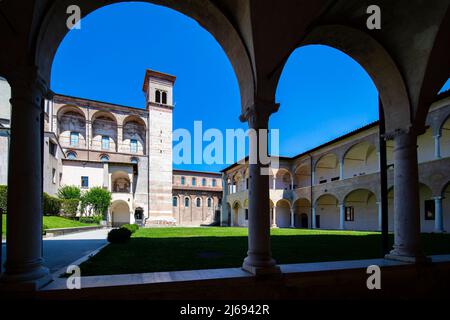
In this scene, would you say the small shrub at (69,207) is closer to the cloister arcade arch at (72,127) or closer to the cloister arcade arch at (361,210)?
the cloister arcade arch at (72,127)

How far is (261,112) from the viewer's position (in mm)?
4828

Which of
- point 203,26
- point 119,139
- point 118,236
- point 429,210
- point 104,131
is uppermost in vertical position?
point 104,131

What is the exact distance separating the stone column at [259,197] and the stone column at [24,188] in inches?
119

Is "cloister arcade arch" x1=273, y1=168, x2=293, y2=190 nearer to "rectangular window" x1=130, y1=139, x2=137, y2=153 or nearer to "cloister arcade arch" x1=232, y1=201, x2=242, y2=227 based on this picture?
"cloister arcade arch" x1=232, y1=201, x2=242, y2=227

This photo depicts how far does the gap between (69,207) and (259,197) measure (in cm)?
2830

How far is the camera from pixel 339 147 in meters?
27.0

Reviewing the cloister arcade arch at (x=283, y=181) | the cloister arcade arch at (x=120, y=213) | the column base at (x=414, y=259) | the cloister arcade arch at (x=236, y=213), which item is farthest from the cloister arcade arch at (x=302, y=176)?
the column base at (x=414, y=259)

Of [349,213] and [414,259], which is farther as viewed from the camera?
[349,213]

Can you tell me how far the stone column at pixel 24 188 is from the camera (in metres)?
3.67

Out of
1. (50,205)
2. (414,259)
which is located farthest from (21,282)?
(50,205)

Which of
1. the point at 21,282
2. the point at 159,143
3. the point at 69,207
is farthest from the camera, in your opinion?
the point at 159,143

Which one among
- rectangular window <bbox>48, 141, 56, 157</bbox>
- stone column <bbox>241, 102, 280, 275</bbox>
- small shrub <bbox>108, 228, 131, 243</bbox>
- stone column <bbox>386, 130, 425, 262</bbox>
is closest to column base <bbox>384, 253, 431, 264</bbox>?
stone column <bbox>386, 130, 425, 262</bbox>

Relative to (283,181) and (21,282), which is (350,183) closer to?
(283,181)
